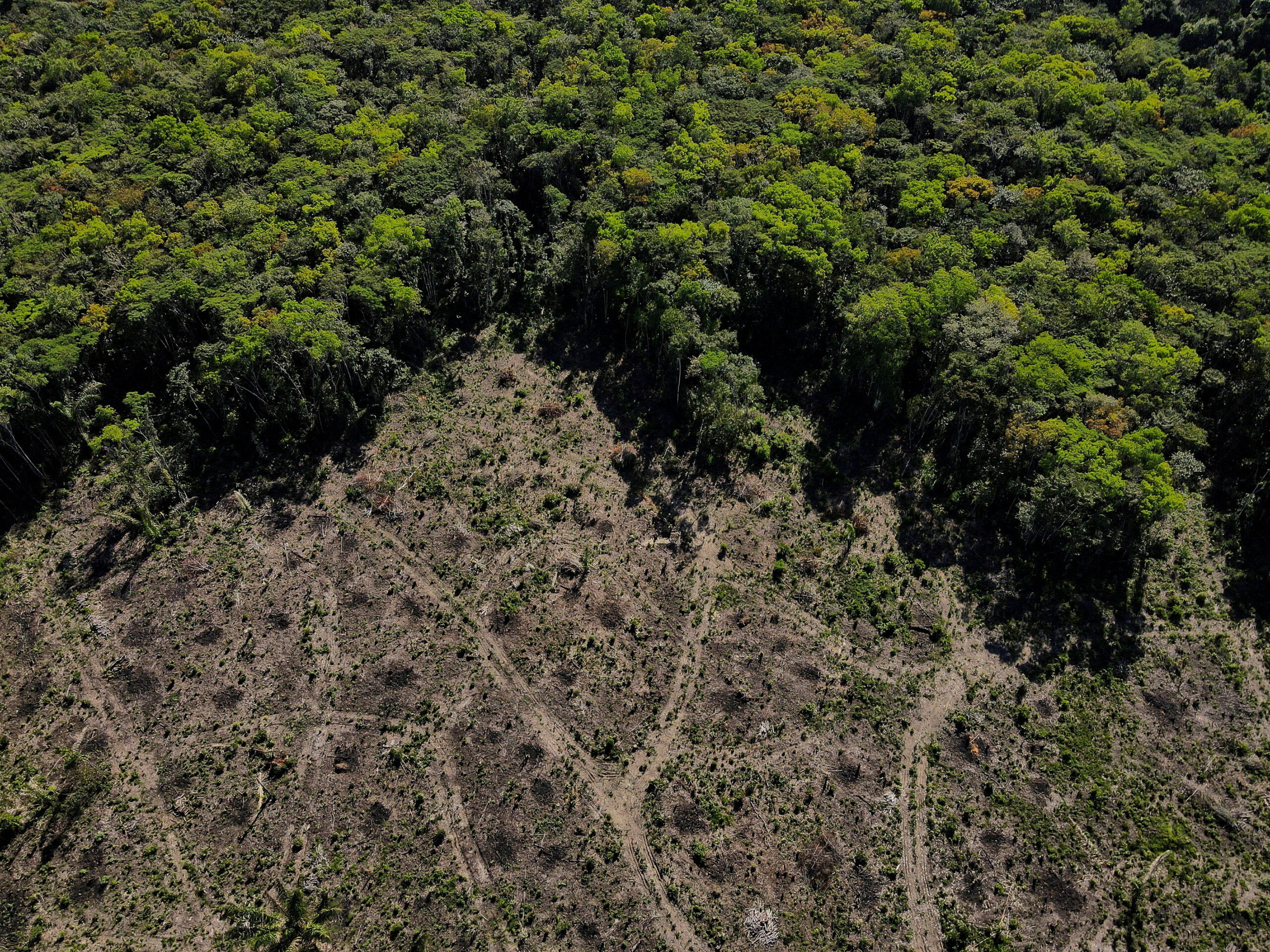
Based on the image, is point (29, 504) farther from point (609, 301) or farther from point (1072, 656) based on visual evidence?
point (1072, 656)

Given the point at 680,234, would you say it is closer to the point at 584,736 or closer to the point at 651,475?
the point at 651,475

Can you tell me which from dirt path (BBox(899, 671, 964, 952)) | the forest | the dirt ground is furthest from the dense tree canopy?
dirt path (BBox(899, 671, 964, 952))

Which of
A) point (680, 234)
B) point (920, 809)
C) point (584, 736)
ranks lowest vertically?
point (920, 809)

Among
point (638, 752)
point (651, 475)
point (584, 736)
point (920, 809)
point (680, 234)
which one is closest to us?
point (920, 809)

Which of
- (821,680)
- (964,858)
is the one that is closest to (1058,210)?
(821,680)

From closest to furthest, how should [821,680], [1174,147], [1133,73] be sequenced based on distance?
[821,680] → [1174,147] → [1133,73]

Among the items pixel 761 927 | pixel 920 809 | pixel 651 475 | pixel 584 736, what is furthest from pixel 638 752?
pixel 651 475

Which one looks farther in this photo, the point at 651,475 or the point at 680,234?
the point at 680,234
